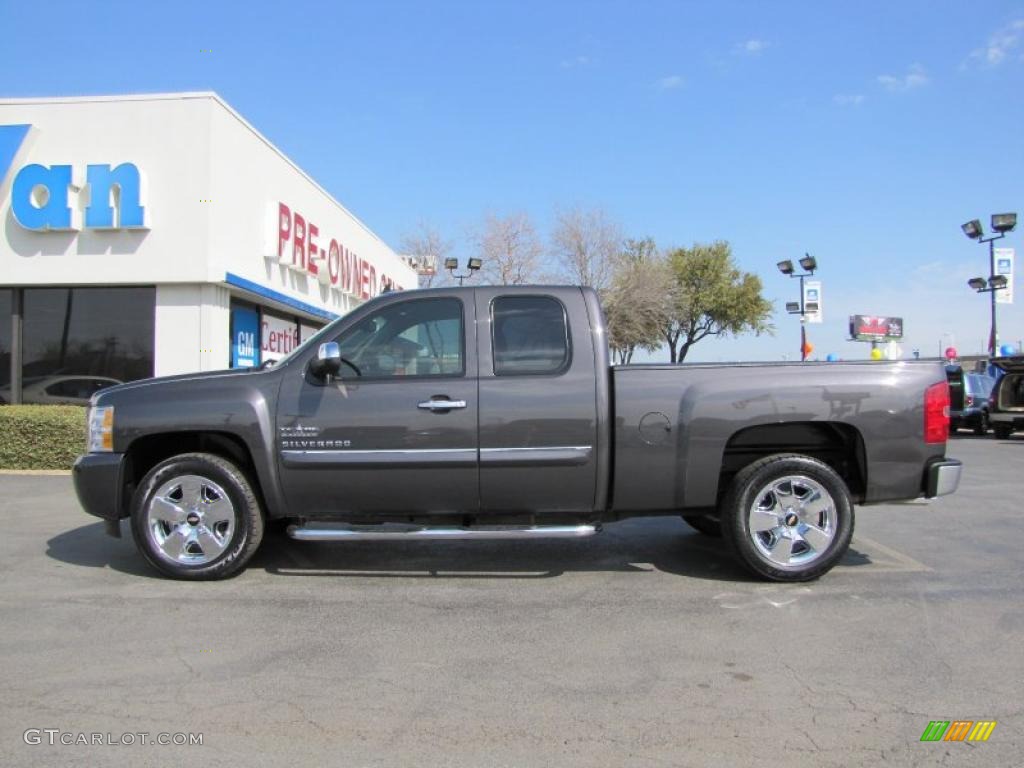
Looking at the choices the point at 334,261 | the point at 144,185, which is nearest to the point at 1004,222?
the point at 334,261

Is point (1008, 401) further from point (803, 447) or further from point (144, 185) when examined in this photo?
point (144, 185)


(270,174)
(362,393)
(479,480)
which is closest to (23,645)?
(362,393)

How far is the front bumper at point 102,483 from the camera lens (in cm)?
512

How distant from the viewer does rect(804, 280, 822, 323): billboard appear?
96.3 feet

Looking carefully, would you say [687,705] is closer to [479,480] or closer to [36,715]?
[479,480]

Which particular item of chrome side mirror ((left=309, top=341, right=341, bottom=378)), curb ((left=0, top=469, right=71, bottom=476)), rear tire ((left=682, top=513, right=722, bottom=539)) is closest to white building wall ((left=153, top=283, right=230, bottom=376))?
curb ((left=0, top=469, right=71, bottom=476))

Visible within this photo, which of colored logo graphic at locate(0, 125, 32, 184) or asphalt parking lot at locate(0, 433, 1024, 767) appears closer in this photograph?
asphalt parking lot at locate(0, 433, 1024, 767)

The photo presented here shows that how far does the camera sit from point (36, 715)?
323 cm

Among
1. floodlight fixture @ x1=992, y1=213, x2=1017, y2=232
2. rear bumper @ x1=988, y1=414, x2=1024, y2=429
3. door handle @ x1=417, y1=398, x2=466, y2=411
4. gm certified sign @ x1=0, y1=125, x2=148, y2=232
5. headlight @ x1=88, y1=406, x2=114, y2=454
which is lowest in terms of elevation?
rear bumper @ x1=988, y1=414, x2=1024, y2=429

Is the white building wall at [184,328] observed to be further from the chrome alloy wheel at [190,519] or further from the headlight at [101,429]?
the chrome alloy wheel at [190,519]

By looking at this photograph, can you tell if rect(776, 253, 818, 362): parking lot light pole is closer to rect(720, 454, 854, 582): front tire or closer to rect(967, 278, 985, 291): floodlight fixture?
rect(967, 278, 985, 291): floodlight fixture

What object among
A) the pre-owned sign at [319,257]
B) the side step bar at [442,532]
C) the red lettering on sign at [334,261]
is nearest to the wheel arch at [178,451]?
the side step bar at [442,532]

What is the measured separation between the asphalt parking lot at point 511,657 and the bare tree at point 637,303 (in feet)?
106

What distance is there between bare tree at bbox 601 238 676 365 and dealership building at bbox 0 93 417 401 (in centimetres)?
2706
